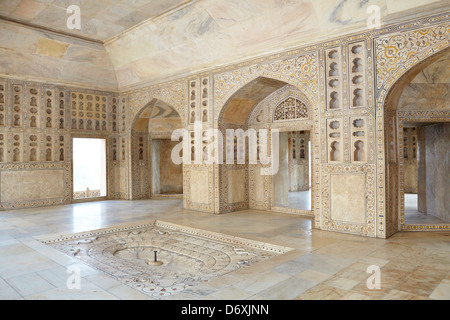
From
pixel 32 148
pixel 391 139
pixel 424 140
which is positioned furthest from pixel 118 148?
pixel 424 140

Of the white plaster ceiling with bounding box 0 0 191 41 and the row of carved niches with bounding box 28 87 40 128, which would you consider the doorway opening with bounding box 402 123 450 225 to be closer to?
the white plaster ceiling with bounding box 0 0 191 41

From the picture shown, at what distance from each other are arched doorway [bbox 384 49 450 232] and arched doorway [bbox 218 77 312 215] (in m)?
2.03

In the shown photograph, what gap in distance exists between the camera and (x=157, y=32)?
26.5ft

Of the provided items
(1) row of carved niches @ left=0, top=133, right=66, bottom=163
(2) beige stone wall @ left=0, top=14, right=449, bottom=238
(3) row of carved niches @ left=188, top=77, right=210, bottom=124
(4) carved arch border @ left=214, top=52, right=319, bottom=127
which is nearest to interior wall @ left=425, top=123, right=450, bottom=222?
(2) beige stone wall @ left=0, top=14, right=449, bottom=238

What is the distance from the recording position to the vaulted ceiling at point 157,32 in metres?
5.82

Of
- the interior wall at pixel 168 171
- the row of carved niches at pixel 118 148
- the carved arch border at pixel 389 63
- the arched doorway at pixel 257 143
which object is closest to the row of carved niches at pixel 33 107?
the row of carved niches at pixel 118 148

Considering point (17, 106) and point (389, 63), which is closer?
point (389, 63)

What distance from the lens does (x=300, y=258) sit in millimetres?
4473

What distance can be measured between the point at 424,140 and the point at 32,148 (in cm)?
978

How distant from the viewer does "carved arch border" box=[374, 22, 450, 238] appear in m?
5.05

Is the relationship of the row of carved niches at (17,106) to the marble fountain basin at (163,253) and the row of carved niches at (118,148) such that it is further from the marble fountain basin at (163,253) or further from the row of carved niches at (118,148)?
the marble fountain basin at (163,253)

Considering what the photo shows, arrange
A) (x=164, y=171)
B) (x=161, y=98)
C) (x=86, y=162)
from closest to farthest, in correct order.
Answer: (x=161, y=98) → (x=164, y=171) → (x=86, y=162)

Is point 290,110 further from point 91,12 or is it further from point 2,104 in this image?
point 2,104
